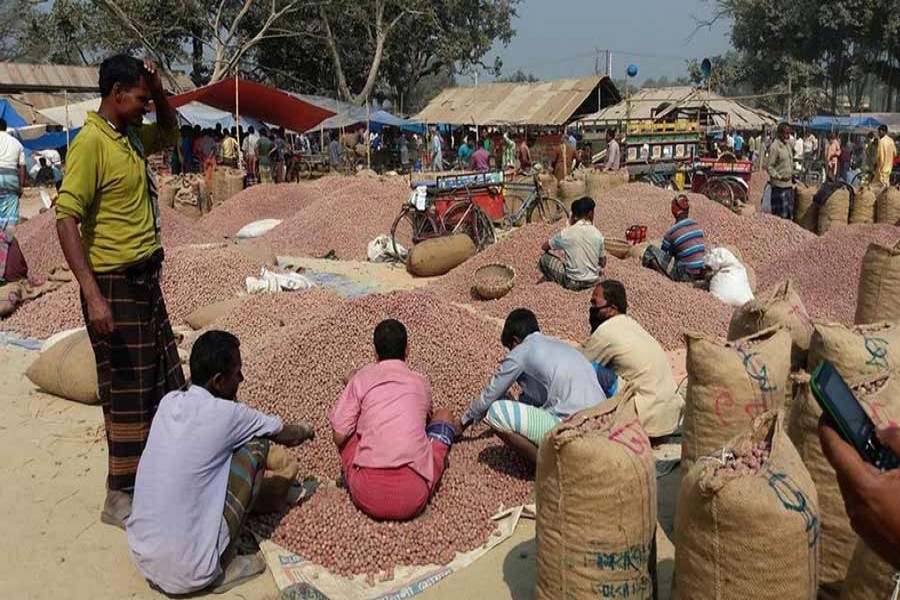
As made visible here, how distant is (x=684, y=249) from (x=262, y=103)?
12.1 meters

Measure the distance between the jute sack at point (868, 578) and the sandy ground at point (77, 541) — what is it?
0.67 m

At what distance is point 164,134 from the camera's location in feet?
10.9

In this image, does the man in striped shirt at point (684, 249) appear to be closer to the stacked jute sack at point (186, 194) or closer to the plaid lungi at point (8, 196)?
the plaid lungi at point (8, 196)

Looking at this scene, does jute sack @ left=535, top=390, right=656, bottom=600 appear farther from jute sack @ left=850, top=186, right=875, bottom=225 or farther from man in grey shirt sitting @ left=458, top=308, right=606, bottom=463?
jute sack @ left=850, top=186, right=875, bottom=225

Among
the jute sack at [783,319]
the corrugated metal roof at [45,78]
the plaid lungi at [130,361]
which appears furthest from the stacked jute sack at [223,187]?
the corrugated metal roof at [45,78]

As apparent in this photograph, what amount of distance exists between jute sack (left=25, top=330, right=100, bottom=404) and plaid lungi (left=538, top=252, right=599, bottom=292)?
11.4 ft

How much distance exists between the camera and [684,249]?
654 cm

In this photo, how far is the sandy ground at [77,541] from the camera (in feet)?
9.16

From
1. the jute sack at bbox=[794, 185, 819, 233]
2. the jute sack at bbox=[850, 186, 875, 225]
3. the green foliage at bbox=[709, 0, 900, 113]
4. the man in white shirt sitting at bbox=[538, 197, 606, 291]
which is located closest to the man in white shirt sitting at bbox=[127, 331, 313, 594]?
the man in white shirt sitting at bbox=[538, 197, 606, 291]

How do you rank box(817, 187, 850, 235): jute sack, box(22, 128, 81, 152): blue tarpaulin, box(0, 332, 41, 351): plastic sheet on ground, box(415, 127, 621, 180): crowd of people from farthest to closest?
box(22, 128, 81, 152): blue tarpaulin, box(415, 127, 621, 180): crowd of people, box(817, 187, 850, 235): jute sack, box(0, 332, 41, 351): plastic sheet on ground

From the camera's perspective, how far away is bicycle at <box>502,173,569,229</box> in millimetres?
9539

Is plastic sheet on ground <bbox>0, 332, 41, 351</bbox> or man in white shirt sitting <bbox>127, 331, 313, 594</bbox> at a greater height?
man in white shirt sitting <bbox>127, 331, 313, 594</bbox>

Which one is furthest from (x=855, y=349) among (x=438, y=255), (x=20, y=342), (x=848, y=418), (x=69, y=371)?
(x=20, y=342)

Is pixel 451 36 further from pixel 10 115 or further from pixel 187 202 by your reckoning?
pixel 187 202
